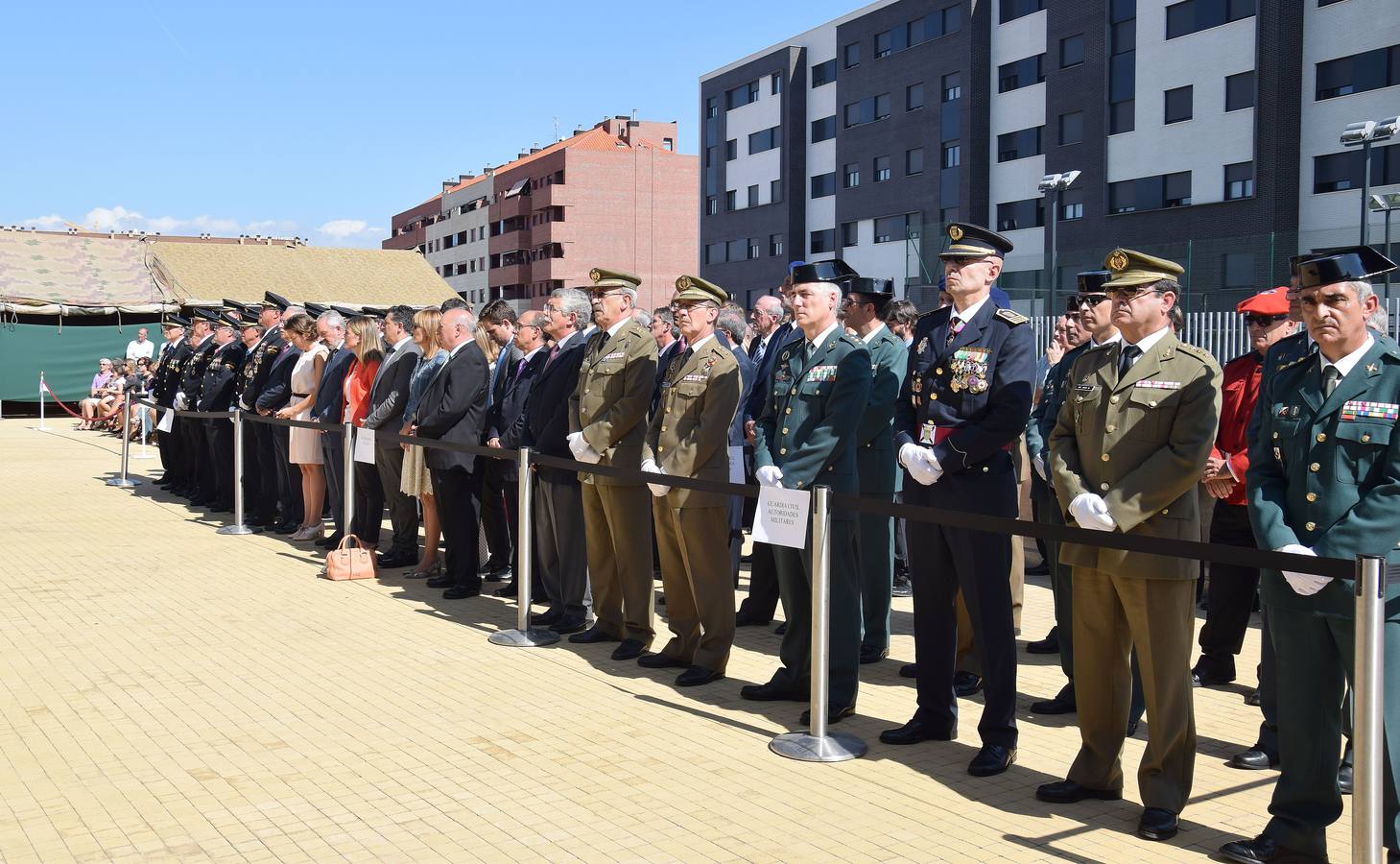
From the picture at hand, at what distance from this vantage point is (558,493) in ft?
27.8

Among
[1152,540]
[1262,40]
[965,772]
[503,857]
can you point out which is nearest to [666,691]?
[965,772]

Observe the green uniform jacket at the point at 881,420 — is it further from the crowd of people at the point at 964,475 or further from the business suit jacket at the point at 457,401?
the business suit jacket at the point at 457,401

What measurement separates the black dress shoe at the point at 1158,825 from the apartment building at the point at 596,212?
81.0 metres

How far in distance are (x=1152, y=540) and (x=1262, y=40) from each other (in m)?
35.8

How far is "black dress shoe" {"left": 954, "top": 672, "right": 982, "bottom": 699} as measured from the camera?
687cm

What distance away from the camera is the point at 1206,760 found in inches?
223

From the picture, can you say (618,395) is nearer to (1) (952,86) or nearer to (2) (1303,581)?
(2) (1303,581)

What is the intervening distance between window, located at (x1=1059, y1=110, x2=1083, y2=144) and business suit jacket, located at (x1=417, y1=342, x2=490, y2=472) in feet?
120

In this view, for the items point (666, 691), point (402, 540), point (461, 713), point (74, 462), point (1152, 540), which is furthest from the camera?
point (74, 462)

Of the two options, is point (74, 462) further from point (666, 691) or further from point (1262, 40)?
point (1262, 40)

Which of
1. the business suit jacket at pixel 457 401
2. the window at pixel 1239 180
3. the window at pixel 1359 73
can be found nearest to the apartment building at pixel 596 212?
the window at pixel 1239 180

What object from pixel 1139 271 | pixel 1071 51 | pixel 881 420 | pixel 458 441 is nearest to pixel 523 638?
pixel 458 441

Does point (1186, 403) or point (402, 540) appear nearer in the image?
point (1186, 403)

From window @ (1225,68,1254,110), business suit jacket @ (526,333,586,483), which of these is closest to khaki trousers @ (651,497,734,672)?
business suit jacket @ (526,333,586,483)
